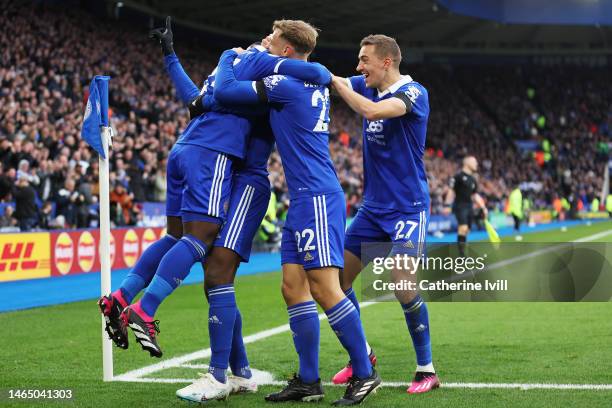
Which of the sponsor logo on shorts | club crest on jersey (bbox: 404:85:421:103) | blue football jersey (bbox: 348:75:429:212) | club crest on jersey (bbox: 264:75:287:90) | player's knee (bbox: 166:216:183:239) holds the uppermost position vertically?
club crest on jersey (bbox: 264:75:287:90)

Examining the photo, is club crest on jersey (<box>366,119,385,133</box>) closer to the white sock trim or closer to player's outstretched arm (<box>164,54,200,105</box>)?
player's outstretched arm (<box>164,54,200,105</box>)

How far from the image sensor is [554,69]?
5491 centimetres

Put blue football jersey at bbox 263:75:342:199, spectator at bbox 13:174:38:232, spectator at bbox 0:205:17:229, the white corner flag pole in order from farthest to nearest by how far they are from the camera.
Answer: spectator at bbox 13:174:38:232, spectator at bbox 0:205:17:229, the white corner flag pole, blue football jersey at bbox 263:75:342:199

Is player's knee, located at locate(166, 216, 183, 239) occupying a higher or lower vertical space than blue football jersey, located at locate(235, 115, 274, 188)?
lower

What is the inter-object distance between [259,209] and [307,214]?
510 mm

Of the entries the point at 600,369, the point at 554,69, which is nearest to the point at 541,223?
the point at 554,69

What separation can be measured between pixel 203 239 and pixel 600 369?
3171 millimetres

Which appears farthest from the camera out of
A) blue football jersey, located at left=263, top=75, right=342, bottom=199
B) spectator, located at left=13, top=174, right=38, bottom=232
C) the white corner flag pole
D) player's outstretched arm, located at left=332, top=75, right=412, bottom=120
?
spectator, located at left=13, top=174, right=38, bottom=232

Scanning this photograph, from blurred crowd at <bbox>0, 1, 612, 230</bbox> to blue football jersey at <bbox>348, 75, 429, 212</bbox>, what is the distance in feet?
36.4

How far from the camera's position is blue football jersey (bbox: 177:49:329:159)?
18.7 ft

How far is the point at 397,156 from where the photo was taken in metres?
6.50

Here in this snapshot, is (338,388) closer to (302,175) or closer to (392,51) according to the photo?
(302,175)

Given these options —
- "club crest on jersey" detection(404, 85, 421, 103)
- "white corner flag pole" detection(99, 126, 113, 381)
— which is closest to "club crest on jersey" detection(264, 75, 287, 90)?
"club crest on jersey" detection(404, 85, 421, 103)

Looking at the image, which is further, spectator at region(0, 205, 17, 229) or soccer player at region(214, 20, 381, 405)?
spectator at region(0, 205, 17, 229)
